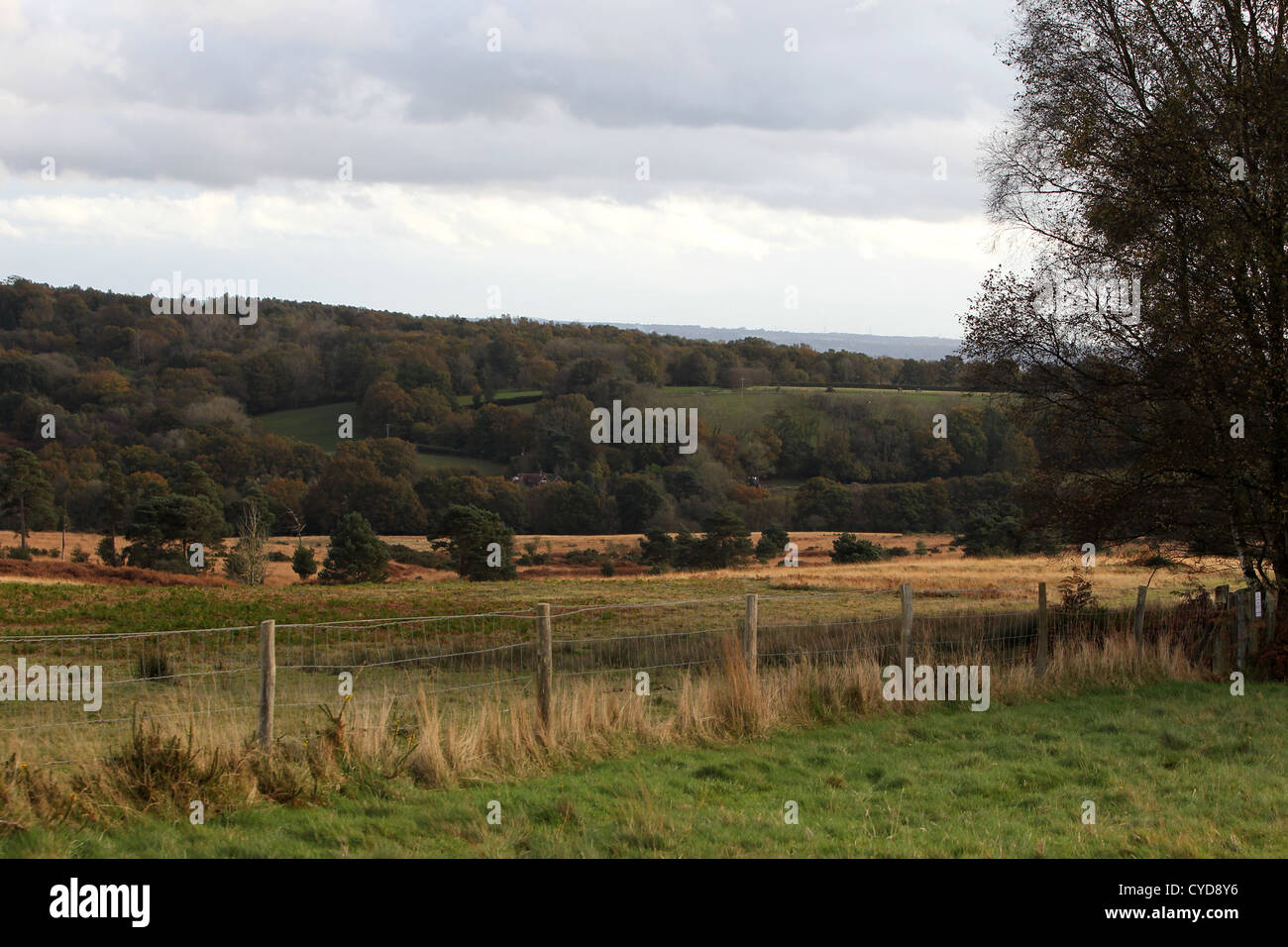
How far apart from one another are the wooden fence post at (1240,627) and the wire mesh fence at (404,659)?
1.87ft

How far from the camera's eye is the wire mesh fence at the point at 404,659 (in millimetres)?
8695

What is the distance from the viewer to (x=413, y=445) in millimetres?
104750

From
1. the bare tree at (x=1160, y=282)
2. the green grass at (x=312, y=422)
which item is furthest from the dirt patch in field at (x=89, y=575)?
the green grass at (x=312, y=422)

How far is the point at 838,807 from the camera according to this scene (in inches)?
290

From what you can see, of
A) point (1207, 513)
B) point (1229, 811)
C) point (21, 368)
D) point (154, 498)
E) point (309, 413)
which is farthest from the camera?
point (309, 413)

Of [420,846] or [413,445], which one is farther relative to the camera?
[413,445]

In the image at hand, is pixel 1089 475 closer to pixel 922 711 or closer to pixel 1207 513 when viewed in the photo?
pixel 1207 513

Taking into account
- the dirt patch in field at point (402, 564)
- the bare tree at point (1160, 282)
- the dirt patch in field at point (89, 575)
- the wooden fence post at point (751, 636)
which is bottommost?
the dirt patch in field at point (402, 564)

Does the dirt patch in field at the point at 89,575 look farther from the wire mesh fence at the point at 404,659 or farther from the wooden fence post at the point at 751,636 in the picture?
the wooden fence post at the point at 751,636

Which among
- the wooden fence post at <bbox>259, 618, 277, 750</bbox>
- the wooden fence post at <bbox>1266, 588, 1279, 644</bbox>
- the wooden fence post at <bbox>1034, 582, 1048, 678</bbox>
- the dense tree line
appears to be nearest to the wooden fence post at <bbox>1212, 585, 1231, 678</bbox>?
the wooden fence post at <bbox>1266, 588, 1279, 644</bbox>

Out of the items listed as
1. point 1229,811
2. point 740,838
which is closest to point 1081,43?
point 1229,811

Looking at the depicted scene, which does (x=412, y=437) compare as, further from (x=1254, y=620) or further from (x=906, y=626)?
(x=906, y=626)
